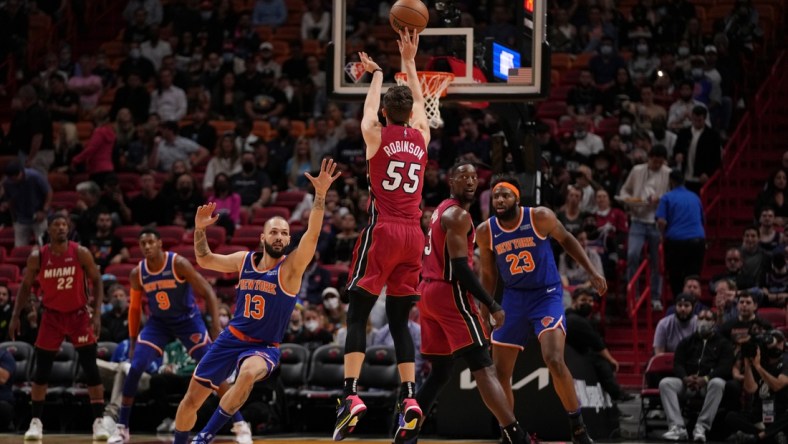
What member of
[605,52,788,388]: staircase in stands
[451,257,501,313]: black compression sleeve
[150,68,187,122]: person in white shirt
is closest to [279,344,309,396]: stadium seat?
[605,52,788,388]: staircase in stands

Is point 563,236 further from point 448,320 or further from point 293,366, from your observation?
point 293,366

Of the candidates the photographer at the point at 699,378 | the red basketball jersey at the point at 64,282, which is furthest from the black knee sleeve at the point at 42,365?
the photographer at the point at 699,378

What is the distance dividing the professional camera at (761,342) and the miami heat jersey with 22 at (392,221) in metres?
5.11

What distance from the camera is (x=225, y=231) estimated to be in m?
18.3

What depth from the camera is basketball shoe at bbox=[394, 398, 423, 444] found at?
9.38 m

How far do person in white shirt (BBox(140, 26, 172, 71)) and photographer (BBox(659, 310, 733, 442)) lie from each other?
12.2 meters

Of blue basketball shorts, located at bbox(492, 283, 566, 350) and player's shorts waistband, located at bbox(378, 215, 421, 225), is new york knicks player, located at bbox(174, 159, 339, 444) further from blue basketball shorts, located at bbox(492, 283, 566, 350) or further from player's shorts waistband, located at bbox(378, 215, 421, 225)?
blue basketball shorts, located at bbox(492, 283, 566, 350)

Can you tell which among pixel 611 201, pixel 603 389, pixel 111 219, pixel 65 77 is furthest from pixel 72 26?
pixel 603 389

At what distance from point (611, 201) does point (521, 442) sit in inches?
331

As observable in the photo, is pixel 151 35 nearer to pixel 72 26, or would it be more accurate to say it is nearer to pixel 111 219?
pixel 72 26

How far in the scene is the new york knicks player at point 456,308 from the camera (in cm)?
991

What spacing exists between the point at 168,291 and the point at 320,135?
691 cm

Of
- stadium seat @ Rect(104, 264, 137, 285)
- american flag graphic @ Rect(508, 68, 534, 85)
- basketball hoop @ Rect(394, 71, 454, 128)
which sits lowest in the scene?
stadium seat @ Rect(104, 264, 137, 285)

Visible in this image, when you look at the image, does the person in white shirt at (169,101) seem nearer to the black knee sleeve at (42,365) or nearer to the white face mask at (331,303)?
the white face mask at (331,303)
